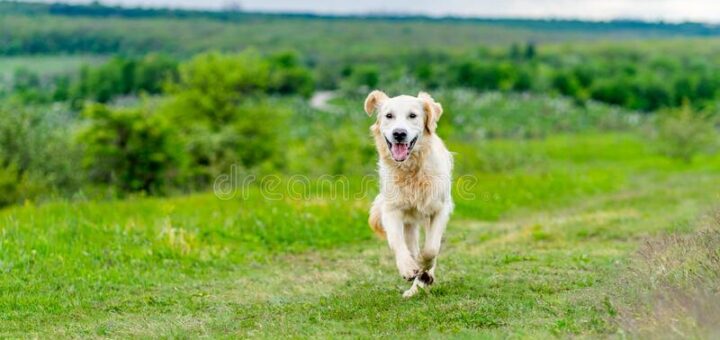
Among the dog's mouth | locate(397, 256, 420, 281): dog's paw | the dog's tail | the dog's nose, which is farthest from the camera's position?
the dog's tail

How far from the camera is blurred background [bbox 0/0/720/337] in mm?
9516

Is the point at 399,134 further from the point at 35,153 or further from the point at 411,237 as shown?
the point at 35,153

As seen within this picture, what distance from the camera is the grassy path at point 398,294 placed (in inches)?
317

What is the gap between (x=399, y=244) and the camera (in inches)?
380

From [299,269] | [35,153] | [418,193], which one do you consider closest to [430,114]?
[418,193]

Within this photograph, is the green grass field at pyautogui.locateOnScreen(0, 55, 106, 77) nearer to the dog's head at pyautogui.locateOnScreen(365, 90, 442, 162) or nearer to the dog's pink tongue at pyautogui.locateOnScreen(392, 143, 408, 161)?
the dog's head at pyautogui.locateOnScreen(365, 90, 442, 162)

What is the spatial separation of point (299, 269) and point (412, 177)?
388cm

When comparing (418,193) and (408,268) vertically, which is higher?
(418,193)

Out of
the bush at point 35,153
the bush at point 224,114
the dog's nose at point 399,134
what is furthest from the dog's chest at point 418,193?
the bush at point 224,114

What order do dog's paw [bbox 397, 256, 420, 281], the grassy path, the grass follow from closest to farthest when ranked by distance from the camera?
the grassy path, the grass, dog's paw [bbox 397, 256, 420, 281]

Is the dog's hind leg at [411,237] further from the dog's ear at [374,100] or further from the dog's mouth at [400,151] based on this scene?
the dog's ear at [374,100]

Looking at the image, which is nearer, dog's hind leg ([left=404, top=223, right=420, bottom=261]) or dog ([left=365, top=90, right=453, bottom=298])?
dog ([left=365, top=90, right=453, bottom=298])

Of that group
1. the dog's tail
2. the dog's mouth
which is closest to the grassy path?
the dog's tail

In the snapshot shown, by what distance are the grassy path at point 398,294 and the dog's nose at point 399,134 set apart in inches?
81.1
